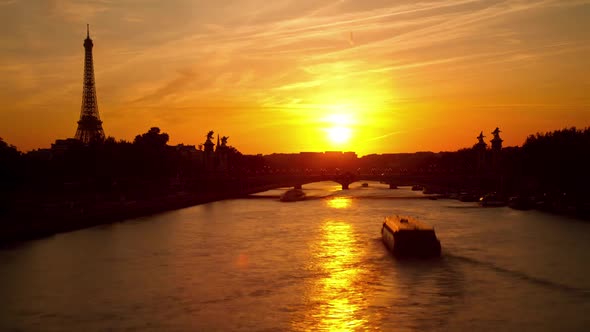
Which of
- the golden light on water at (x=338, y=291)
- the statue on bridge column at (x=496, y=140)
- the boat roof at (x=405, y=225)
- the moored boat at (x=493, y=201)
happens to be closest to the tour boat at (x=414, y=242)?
the boat roof at (x=405, y=225)

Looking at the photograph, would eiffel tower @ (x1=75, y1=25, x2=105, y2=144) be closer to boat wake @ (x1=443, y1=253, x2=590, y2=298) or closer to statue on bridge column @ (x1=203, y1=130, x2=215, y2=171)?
statue on bridge column @ (x1=203, y1=130, x2=215, y2=171)

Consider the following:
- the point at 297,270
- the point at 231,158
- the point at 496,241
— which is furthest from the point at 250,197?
the point at 297,270

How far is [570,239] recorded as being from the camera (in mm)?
43312

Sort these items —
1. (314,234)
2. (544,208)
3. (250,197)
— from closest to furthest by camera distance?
(314,234), (544,208), (250,197)

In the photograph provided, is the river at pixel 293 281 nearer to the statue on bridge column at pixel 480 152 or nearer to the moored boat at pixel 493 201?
the moored boat at pixel 493 201

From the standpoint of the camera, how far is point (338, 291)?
28.5 meters

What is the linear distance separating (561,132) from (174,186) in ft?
165

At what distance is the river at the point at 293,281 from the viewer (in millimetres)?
23641

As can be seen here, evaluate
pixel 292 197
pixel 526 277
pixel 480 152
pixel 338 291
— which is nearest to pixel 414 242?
pixel 526 277

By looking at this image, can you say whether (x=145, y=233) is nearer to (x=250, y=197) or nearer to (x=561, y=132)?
(x=561, y=132)

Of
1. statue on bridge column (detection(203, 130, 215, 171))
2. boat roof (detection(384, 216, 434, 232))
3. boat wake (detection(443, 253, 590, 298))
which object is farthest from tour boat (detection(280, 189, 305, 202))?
boat wake (detection(443, 253, 590, 298))

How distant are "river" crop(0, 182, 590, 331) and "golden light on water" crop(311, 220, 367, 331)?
0.22ft

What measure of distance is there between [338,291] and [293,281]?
109 inches

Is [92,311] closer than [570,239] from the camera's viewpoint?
Yes
